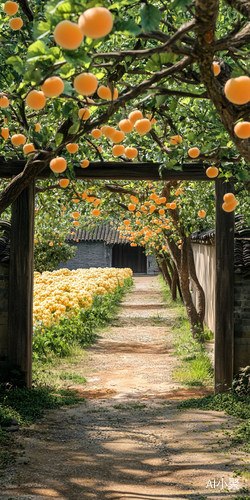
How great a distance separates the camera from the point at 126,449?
13.9 ft

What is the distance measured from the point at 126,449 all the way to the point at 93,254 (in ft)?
84.3

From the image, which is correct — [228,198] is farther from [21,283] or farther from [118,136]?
[21,283]

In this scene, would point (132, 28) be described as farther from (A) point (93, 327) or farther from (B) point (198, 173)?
(A) point (93, 327)

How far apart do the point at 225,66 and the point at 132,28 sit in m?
1.28

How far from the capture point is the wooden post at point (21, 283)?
553cm

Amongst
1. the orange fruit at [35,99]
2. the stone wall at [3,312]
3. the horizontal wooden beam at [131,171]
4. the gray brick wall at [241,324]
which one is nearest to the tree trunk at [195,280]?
the gray brick wall at [241,324]

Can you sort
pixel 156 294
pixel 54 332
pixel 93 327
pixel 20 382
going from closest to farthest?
pixel 20 382
pixel 54 332
pixel 93 327
pixel 156 294

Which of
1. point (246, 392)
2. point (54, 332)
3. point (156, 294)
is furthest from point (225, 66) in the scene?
point (156, 294)

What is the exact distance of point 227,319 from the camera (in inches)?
225

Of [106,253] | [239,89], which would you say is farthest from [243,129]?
[106,253]

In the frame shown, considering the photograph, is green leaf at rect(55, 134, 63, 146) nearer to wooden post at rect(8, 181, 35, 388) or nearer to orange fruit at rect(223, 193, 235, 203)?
orange fruit at rect(223, 193, 235, 203)

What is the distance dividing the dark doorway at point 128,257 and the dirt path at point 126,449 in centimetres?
2311

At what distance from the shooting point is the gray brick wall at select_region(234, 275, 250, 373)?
18.9 feet

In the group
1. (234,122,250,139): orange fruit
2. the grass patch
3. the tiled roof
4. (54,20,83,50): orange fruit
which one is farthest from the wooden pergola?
the tiled roof
